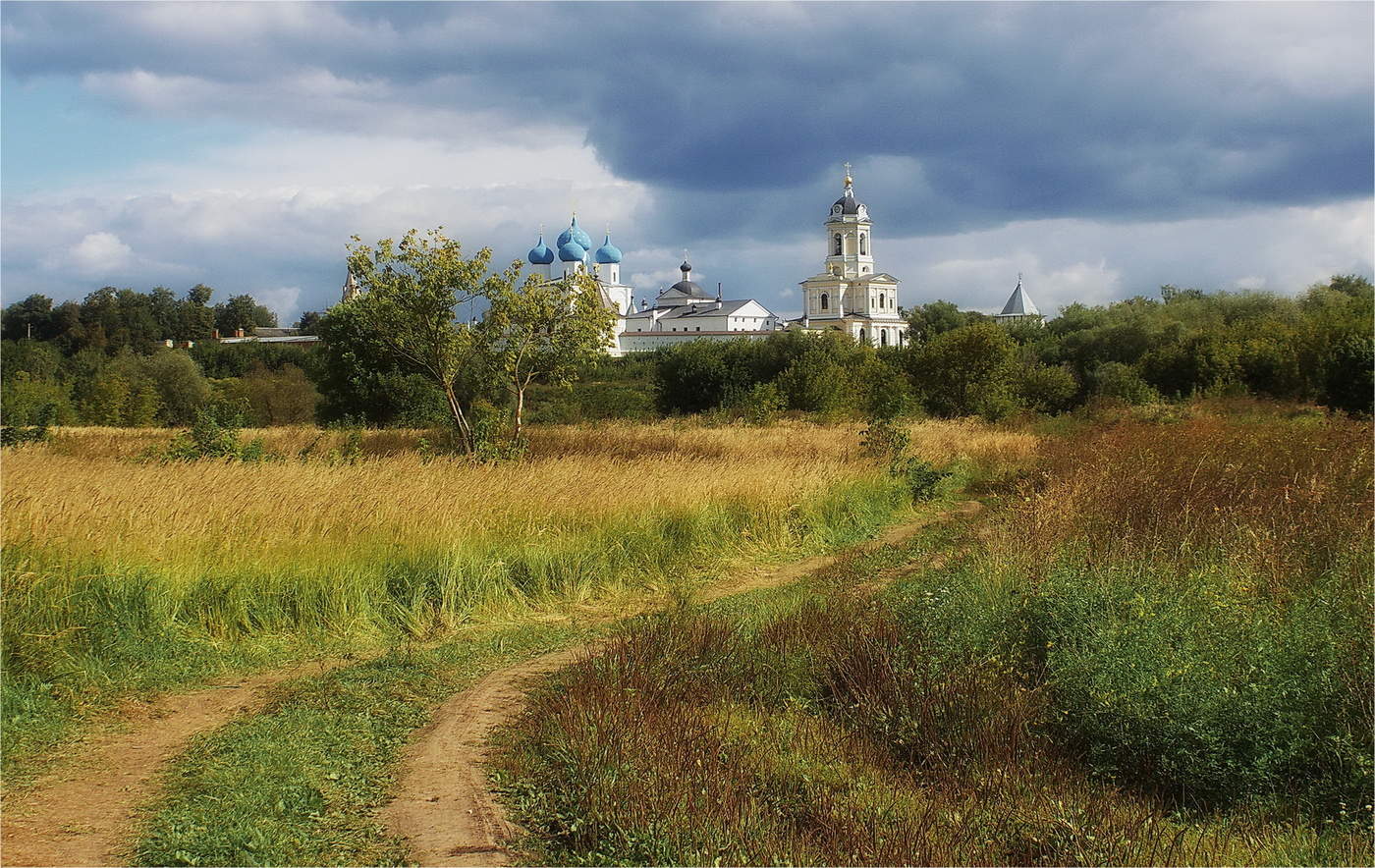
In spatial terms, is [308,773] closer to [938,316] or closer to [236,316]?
[938,316]

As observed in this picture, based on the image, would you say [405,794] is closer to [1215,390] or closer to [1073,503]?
[1073,503]

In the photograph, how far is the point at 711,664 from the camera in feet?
22.8

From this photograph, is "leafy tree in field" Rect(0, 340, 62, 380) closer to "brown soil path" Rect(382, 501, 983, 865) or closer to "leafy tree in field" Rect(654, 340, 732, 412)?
"leafy tree in field" Rect(654, 340, 732, 412)

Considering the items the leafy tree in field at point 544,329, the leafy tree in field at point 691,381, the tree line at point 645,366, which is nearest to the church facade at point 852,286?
the tree line at point 645,366

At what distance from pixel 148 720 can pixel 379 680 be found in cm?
141

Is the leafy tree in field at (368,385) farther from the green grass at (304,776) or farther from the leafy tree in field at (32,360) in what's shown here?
the green grass at (304,776)

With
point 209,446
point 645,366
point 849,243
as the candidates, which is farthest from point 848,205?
point 209,446

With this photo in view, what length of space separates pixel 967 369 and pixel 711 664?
30944 millimetres

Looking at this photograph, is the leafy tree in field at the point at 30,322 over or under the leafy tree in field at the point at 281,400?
over

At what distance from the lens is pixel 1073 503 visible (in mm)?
11344

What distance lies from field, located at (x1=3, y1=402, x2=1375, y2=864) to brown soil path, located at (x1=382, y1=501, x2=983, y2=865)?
0.11 m

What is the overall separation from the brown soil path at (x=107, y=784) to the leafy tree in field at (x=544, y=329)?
40.7 ft

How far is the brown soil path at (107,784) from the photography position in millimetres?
4633

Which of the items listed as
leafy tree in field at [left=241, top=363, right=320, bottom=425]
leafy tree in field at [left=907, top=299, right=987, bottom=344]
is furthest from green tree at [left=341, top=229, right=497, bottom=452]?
leafy tree in field at [left=907, top=299, right=987, bottom=344]
